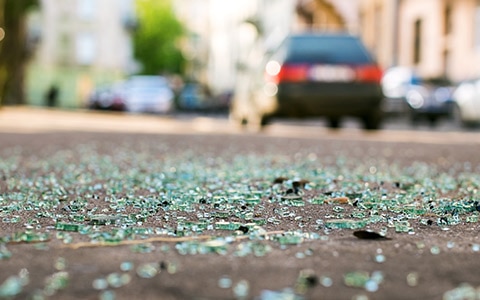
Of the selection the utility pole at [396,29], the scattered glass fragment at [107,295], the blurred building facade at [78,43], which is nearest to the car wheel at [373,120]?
the scattered glass fragment at [107,295]

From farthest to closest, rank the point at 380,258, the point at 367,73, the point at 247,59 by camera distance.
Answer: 1. the point at 247,59
2. the point at 367,73
3. the point at 380,258

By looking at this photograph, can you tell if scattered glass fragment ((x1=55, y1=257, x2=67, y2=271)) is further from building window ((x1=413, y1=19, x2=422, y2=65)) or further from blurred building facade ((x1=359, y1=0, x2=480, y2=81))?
building window ((x1=413, y1=19, x2=422, y2=65))

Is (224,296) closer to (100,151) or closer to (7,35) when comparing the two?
(100,151)

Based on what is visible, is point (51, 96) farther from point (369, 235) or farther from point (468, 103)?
point (369, 235)

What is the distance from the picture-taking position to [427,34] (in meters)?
32.5

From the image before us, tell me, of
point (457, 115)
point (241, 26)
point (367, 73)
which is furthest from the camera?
point (241, 26)

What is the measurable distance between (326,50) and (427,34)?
19.6 meters

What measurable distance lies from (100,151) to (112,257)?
6.59 meters

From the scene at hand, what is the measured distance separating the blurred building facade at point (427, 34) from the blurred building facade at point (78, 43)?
63.4 ft

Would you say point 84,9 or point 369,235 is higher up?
point 84,9

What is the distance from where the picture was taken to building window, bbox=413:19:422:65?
3397cm

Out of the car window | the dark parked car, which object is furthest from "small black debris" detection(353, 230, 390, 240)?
the car window

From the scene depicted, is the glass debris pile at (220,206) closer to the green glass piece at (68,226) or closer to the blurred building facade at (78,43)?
the green glass piece at (68,226)

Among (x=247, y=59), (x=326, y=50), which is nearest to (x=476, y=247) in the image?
(x=326, y=50)
